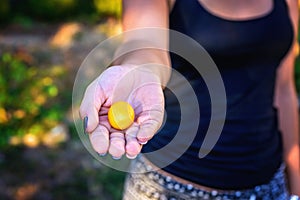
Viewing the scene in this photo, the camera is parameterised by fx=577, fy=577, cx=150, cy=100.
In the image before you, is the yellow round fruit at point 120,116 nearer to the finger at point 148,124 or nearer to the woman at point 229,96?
the finger at point 148,124

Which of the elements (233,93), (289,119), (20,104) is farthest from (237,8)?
(20,104)

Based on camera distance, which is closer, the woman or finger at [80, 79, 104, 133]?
finger at [80, 79, 104, 133]

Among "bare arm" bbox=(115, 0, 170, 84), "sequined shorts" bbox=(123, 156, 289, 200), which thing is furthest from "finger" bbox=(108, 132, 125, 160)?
"sequined shorts" bbox=(123, 156, 289, 200)

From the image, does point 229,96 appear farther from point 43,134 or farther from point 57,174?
point 43,134

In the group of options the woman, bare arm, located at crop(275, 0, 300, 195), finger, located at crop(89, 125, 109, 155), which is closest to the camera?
finger, located at crop(89, 125, 109, 155)

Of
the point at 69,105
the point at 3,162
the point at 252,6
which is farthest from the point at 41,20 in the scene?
the point at 252,6

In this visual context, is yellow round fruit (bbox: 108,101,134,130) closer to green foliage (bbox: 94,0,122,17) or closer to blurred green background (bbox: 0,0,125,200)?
blurred green background (bbox: 0,0,125,200)

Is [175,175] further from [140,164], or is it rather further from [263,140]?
[263,140]
